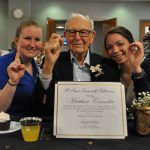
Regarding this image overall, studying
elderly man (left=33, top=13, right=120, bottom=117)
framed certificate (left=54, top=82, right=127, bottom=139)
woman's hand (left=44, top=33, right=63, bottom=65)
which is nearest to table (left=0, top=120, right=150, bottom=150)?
framed certificate (left=54, top=82, right=127, bottom=139)

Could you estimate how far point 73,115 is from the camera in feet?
3.70

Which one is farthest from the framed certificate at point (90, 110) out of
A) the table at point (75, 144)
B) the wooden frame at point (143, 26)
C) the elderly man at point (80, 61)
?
the wooden frame at point (143, 26)

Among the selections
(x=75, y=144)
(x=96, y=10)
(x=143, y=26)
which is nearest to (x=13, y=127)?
(x=75, y=144)

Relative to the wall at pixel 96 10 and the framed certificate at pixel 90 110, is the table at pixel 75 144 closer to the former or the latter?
the framed certificate at pixel 90 110

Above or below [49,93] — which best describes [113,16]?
above

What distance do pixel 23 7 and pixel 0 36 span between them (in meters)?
1.16

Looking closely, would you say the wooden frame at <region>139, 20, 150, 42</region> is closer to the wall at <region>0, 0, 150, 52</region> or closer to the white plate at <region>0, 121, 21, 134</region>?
the wall at <region>0, 0, 150, 52</region>

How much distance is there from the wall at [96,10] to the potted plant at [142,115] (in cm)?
724

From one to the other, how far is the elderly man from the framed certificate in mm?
446

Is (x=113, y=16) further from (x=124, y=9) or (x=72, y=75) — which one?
(x=72, y=75)

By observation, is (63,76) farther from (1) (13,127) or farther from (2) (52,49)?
(1) (13,127)

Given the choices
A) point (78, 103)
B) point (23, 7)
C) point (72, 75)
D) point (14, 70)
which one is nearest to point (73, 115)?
point (78, 103)

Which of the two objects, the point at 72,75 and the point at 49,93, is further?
the point at 72,75

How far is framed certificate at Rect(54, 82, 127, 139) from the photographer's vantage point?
1.11 metres
